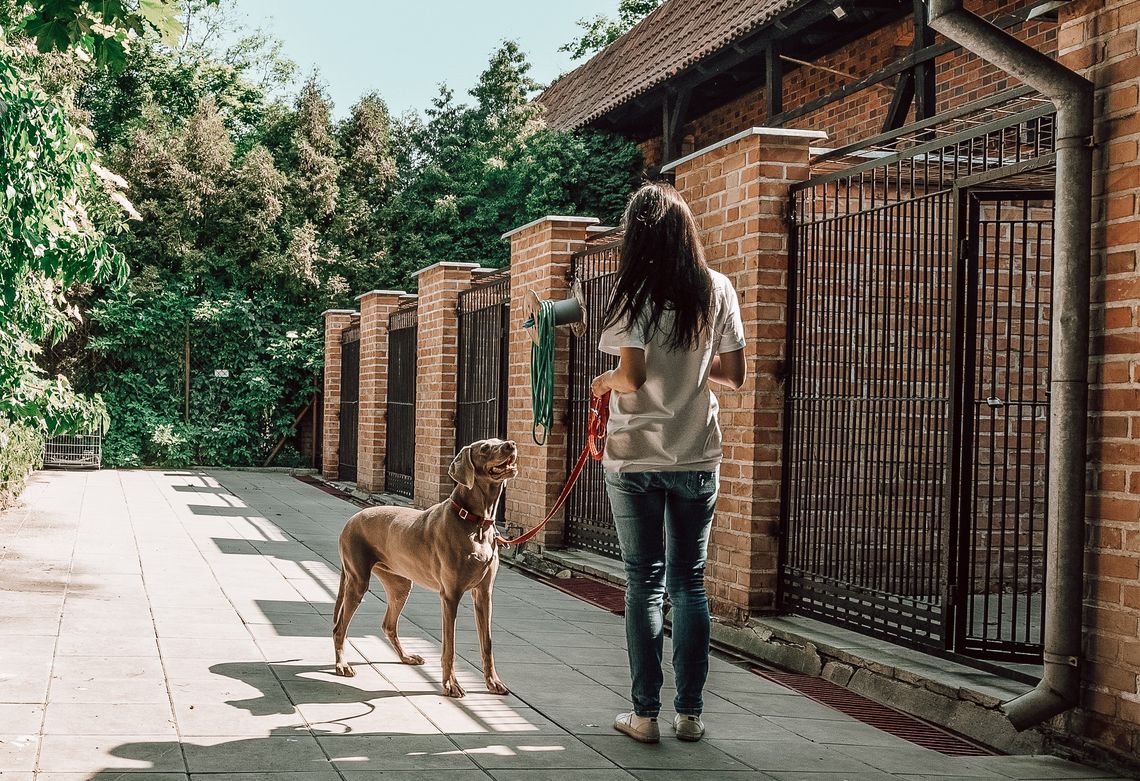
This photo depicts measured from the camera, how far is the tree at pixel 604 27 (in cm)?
3316

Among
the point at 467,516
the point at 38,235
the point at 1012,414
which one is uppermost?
the point at 38,235

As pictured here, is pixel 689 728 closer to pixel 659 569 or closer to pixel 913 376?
pixel 659 569

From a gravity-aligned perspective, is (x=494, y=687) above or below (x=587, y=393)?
below

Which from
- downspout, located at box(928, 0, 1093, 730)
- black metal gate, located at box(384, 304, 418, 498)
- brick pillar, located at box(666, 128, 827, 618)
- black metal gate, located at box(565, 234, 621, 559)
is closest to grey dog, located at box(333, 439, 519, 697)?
brick pillar, located at box(666, 128, 827, 618)

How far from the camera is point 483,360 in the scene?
1234 cm

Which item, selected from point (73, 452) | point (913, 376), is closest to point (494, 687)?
point (913, 376)

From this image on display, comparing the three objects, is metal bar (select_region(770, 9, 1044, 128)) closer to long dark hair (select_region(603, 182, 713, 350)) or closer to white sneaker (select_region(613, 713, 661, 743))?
long dark hair (select_region(603, 182, 713, 350))

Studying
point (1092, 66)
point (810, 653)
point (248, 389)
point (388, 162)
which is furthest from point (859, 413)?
point (388, 162)

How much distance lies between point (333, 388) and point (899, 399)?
50.9 feet

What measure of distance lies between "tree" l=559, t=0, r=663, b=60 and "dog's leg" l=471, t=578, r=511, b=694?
29.3 metres

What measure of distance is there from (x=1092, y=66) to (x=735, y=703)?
2.99m

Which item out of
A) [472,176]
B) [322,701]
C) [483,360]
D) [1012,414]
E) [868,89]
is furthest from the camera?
[472,176]

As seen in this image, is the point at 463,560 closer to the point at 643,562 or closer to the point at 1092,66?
the point at 643,562

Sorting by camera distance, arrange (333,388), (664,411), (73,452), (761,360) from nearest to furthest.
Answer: (664,411)
(761,360)
(333,388)
(73,452)
